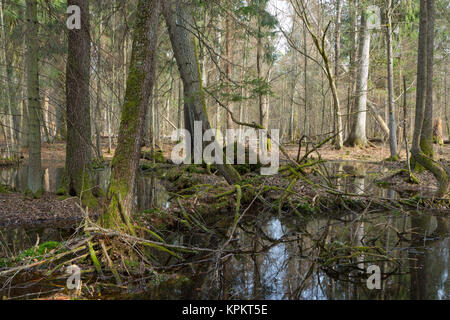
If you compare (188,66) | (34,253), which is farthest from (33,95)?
(34,253)

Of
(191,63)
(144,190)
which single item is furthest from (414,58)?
(144,190)

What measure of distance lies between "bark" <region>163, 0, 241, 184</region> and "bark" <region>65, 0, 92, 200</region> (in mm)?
1943

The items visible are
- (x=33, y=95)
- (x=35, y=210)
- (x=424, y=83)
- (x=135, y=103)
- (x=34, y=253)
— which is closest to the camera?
(x=34, y=253)

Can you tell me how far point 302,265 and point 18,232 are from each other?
5282mm

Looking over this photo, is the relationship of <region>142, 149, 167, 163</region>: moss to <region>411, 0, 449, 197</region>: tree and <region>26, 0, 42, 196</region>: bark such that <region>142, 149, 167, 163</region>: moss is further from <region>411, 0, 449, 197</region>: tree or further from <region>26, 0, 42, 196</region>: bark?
<region>411, 0, 449, 197</region>: tree

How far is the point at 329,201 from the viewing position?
806cm

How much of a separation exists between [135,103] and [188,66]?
545 cm

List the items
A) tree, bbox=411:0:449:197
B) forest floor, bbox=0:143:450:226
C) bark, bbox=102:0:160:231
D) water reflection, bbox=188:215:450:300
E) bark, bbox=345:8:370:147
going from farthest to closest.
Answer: bark, bbox=345:8:370:147, tree, bbox=411:0:449:197, forest floor, bbox=0:143:450:226, bark, bbox=102:0:160:231, water reflection, bbox=188:215:450:300

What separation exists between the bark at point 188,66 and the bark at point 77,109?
1.94 metres

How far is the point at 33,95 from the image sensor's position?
771 centimetres

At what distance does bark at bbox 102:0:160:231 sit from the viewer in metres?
4.86

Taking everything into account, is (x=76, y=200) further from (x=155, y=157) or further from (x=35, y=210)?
(x=155, y=157)

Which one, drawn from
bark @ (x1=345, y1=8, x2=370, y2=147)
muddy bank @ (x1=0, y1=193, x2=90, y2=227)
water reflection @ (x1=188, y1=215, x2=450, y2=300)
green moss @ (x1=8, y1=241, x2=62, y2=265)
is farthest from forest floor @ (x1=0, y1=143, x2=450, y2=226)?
bark @ (x1=345, y1=8, x2=370, y2=147)

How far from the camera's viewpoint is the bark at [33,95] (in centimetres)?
754
